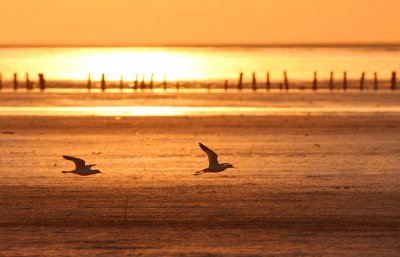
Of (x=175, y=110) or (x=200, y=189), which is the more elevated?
(x=200, y=189)

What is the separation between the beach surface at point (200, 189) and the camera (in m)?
14.1

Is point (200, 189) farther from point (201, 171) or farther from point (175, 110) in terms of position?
point (175, 110)

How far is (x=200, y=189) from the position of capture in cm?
1952

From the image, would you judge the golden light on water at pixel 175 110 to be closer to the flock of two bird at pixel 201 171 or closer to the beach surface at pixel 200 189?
the beach surface at pixel 200 189

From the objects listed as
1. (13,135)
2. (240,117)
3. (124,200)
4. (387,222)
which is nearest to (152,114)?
(240,117)

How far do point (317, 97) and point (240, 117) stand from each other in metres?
20.1

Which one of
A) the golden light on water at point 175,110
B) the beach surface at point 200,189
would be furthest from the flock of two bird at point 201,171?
the golden light on water at point 175,110

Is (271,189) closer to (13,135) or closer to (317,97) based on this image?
(13,135)

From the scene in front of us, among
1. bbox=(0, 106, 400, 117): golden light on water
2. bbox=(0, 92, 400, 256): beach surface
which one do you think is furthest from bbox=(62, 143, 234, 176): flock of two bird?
bbox=(0, 106, 400, 117): golden light on water

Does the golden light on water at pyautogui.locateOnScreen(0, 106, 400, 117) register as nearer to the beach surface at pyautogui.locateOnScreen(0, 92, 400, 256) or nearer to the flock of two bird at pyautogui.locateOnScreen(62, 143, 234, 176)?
the beach surface at pyautogui.locateOnScreen(0, 92, 400, 256)

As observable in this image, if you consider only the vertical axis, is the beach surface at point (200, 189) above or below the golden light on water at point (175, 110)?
above

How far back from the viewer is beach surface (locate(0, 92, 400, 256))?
14086 mm

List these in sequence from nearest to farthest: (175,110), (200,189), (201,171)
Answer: (200,189) < (201,171) < (175,110)

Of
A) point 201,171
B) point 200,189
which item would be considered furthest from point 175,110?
point 200,189
